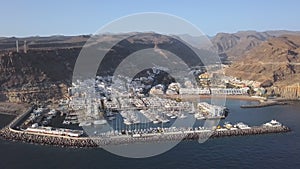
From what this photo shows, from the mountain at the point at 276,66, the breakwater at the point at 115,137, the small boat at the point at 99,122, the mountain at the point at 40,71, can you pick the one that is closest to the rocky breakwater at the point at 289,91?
the mountain at the point at 276,66

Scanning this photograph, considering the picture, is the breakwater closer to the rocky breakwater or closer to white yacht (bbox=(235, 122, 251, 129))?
white yacht (bbox=(235, 122, 251, 129))

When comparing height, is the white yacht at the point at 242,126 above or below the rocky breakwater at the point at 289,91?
below

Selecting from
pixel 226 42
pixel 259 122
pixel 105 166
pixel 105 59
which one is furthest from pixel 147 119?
pixel 226 42

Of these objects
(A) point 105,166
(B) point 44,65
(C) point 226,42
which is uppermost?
(C) point 226,42

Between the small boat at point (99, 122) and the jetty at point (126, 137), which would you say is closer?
the jetty at point (126, 137)

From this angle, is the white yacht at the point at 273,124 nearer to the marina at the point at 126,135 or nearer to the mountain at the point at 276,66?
the marina at the point at 126,135

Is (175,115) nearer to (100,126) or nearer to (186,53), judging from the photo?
(100,126)
